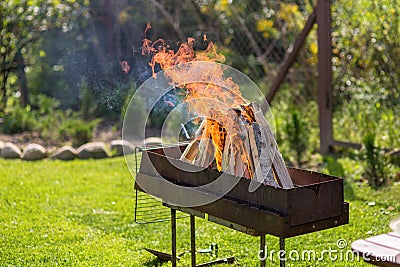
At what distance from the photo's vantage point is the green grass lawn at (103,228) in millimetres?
4199

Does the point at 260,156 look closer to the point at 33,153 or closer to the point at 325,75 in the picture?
the point at 325,75

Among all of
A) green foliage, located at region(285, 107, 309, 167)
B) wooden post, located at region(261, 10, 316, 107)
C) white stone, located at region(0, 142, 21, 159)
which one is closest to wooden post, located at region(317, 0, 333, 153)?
wooden post, located at region(261, 10, 316, 107)

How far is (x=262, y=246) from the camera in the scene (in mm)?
3193

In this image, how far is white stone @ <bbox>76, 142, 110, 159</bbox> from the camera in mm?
7426

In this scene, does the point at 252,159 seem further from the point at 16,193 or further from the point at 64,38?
the point at 64,38

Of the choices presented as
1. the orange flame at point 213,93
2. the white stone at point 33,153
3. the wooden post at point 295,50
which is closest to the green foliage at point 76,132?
the white stone at point 33,153

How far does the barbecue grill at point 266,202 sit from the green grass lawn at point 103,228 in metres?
0.88

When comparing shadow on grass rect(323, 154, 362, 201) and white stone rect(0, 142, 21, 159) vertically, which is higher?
white stone rect(0, 142, 21, 159)

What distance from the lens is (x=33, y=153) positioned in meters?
7.38

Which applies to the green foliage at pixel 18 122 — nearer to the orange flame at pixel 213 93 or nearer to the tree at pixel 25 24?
the tree at pixel 25 24

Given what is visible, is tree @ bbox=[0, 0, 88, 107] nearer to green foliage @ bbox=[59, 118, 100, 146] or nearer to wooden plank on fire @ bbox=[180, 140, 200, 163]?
green foliage @ bbox=[59, 118, 100, 146]

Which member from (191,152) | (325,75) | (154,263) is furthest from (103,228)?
(325,75)

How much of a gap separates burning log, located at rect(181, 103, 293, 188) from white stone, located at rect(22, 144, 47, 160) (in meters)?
4.31

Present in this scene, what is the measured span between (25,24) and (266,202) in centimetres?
693
